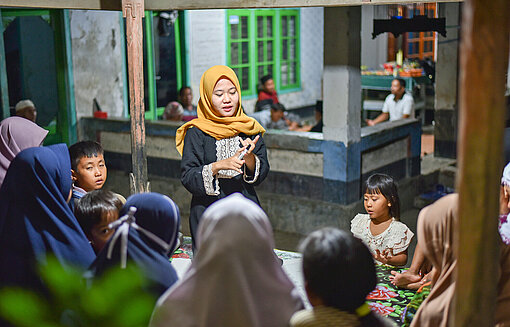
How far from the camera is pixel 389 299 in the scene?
3477 mm

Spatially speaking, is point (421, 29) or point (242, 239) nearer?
point (242, 239)

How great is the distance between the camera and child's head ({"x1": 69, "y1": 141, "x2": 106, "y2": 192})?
3.62 m

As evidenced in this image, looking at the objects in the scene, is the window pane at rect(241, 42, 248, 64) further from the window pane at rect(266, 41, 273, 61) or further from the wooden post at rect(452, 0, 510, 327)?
the wooden post at rect(452, 0, 510, 327)

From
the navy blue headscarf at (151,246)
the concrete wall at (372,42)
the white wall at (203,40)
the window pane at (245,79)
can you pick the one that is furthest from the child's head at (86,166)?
the concrete wall at (372,42)

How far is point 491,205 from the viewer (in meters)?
1.80

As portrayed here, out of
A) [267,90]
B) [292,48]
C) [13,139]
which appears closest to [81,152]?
[13,139]

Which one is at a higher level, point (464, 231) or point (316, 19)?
point (316, 19)

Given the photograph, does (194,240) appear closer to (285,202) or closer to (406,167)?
(285,202)

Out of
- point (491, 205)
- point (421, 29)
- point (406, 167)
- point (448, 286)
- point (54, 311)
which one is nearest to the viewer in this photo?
point (491, 205)

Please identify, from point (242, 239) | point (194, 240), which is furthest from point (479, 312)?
point (194, 240)

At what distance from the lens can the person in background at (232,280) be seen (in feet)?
6.06

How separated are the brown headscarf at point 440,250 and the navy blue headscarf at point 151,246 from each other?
3.04ft

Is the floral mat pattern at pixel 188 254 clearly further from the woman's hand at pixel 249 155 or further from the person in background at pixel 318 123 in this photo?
the person in background at pixel 318 123

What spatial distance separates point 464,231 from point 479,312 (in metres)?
0.26
